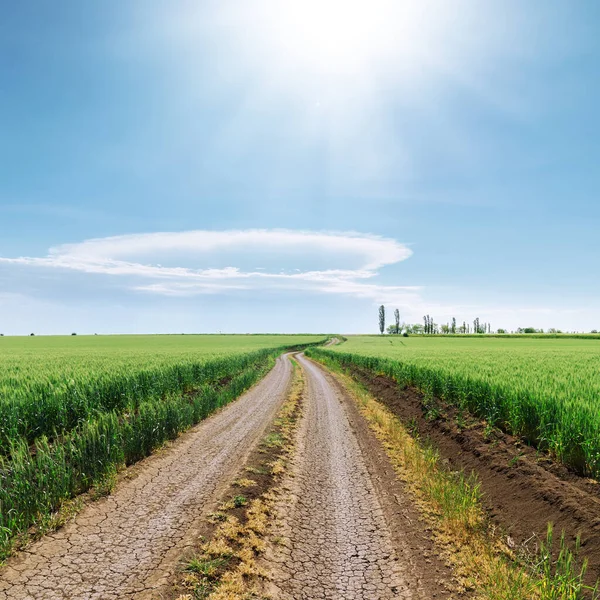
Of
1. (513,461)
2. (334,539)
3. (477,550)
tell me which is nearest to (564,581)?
(477,550)

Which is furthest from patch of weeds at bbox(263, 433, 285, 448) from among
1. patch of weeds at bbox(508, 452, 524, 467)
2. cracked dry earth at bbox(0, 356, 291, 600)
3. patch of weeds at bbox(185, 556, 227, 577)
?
patch of weeds at bbox(508, 452, 524, 467)

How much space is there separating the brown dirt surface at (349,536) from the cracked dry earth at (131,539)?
1591 mm

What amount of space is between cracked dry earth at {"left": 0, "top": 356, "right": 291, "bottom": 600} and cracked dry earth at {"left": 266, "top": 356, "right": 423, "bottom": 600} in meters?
1.62

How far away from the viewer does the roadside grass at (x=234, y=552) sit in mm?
5070

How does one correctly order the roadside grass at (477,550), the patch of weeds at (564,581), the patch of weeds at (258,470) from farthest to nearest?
the patch of weeds at (258,470)
the roadside grass at (477,550)
the patch of weeds at (564,581)

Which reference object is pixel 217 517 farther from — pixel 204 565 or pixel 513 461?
pixel 513 461

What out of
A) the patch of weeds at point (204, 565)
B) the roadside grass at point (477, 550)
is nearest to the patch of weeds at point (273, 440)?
the roadside grass at point (477, 550)

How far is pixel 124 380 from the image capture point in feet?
50.9

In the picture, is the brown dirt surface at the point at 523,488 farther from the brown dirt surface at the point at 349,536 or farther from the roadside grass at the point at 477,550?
the brown dirt surface at the point at 349,536

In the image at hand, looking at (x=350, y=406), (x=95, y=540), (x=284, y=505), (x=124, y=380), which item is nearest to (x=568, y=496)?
(x=284, y=505)

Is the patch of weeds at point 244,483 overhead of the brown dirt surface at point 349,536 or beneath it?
overhead

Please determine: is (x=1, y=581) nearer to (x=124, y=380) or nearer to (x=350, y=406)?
(x=124, y=380)

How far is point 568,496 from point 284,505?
17.8 ft

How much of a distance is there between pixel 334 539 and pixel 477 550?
7.90 ft
